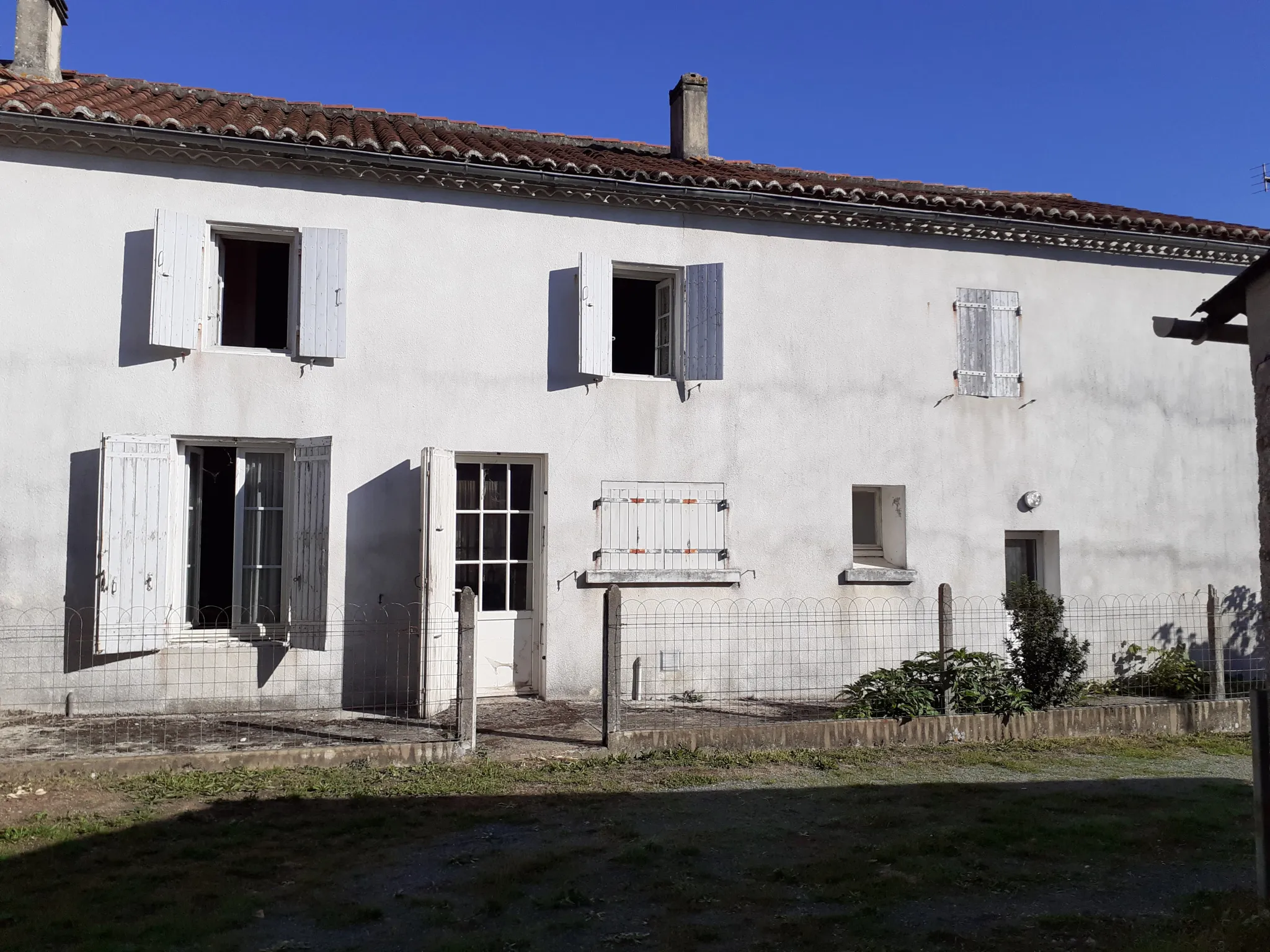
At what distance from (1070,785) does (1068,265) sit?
6.47 m

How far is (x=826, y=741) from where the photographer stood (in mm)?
7863

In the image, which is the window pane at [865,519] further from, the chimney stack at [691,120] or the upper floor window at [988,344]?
the chimney stack at [691,120]

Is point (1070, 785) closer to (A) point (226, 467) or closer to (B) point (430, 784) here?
(B) point (430, 784)

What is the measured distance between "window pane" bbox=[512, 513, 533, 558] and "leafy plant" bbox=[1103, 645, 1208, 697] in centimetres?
612

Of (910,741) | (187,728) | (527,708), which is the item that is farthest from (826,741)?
(187,728)

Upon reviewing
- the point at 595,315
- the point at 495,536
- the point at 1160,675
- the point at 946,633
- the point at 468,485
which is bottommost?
the point at 1160,675

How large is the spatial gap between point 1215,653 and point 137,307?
10289mm

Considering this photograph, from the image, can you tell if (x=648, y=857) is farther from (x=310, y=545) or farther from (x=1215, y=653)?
(x=1215, y=653)

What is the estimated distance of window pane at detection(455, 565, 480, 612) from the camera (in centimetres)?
962

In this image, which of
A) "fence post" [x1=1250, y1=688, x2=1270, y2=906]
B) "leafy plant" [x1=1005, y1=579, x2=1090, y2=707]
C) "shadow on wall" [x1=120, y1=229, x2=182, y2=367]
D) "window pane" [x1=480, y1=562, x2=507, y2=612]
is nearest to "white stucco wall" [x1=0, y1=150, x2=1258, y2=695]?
"shadow on wall" [x1=120, y1=229, x2=182, y2=367]

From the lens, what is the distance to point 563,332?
9.77 meters

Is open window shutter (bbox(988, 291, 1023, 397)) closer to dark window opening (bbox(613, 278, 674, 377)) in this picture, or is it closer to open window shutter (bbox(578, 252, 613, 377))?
dark window opening (bbox(613, 278, 674, 377))

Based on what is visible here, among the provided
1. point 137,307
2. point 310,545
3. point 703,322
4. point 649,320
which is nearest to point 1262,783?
point 703,322

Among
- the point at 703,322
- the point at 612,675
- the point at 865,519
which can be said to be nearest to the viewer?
the point at 612,675
